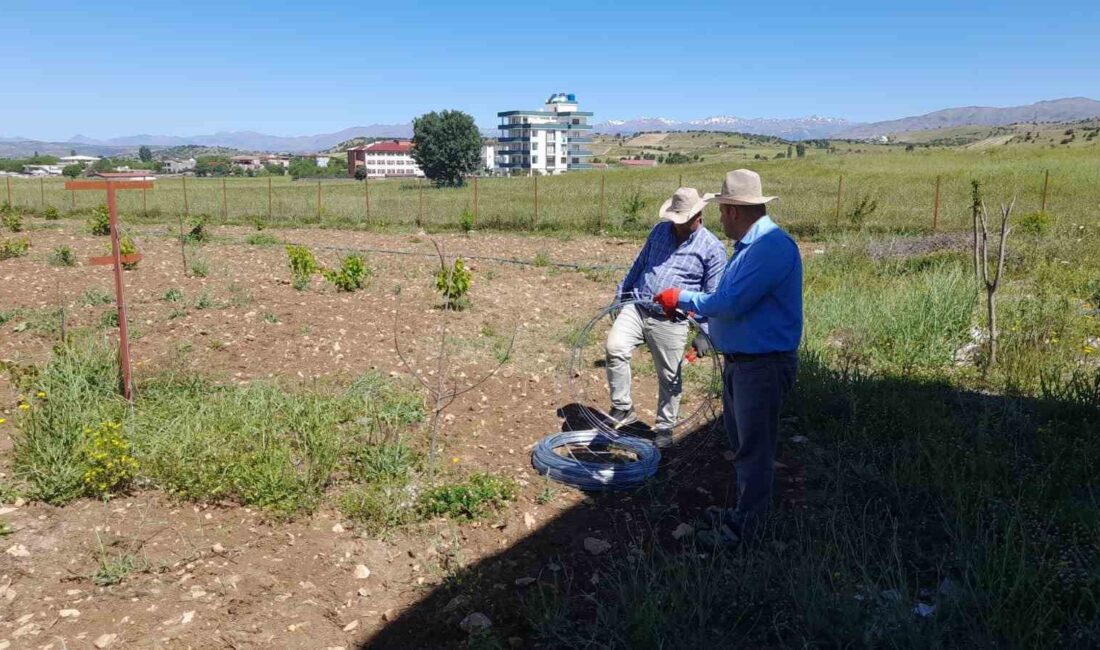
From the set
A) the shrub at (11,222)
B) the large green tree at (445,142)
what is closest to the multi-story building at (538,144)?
the large green tree at (445,142)

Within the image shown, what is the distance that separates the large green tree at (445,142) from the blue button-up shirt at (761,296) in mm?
69365

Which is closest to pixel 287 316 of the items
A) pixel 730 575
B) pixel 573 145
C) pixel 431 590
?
pixel 431 590

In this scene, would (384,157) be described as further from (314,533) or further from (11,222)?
(314,533)

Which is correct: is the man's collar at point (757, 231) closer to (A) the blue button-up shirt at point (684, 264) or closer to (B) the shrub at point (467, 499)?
(A) the blue button-up shirt at point (684, 264)

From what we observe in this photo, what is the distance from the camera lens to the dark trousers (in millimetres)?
3438

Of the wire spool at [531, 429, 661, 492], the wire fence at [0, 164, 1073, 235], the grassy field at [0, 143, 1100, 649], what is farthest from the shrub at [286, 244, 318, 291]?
the wire fence at [0, 164, 1073, 235]

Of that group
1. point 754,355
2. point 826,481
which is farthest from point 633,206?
point 754,355

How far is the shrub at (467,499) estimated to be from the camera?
403 cm

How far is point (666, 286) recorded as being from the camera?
4.67m

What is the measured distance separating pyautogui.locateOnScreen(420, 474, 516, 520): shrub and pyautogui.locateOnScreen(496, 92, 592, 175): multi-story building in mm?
121452

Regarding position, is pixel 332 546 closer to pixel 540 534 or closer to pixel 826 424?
pixel 540 534

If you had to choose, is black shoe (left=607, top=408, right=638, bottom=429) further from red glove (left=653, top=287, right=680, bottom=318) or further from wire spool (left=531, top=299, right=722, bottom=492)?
red glove (left=653, top=287, right=680, bottom=318)

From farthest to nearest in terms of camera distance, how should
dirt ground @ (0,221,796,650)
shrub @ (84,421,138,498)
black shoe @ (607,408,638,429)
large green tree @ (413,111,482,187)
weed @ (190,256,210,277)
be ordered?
large green tree @ (413,111,482,187)
weed @ (190,256,210,277)
black shoe @ (607,408,638,429)
shrub @ (84,421,138,498)
dirt ground @ (0,221,796,650)

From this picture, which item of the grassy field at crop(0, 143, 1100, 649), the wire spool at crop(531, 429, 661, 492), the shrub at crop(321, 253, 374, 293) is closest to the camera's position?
the grassy field at crop(0, 143, 1100, 649)
